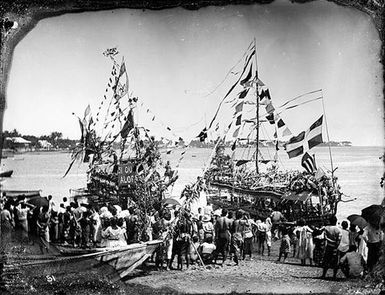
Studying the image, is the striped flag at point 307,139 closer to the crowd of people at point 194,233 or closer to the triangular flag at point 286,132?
the triangular flag at point 286,132

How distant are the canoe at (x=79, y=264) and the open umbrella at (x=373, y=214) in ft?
9.72

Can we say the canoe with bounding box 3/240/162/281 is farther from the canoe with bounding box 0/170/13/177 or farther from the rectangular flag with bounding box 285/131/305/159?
the rectangular flag with bounding box 285/131/305/159

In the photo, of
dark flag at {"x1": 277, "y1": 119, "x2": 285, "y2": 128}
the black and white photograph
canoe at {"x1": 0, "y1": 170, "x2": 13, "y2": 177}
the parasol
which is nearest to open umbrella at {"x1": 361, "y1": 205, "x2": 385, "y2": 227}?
the black and white photograph

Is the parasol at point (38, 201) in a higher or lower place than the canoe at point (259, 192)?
lower

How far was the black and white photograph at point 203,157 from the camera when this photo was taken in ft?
17.4

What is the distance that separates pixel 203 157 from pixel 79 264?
2.06 meters

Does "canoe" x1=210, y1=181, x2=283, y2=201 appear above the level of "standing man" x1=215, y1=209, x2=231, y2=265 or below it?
above

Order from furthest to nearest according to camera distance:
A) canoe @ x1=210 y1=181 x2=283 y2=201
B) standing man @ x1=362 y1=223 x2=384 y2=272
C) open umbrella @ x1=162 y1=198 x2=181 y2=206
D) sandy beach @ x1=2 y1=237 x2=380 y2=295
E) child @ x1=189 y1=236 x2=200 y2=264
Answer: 1. canoe @ x1=210 y1=181 x2=283 y2=201
2. open umbrella @ x1=162 y1=198 x2=181 y2=206
3. child @ x1=189 y1=236 x2=200 y2=264
4. standing man @ x1=362 y1=223 x2=384 y2=272
5. sandy beach @ x1=2 y1=237 x2=380 y2=295

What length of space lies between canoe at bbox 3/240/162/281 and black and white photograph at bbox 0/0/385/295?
2cm

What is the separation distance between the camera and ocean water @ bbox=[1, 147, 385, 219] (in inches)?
212

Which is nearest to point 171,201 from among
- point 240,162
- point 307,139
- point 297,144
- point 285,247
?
point 240,162

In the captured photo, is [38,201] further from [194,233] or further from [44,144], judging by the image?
[194,233]

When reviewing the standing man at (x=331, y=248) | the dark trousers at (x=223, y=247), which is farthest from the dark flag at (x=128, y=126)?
the standing man at (x=331, y=248)

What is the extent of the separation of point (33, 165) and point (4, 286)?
1.54 meters
